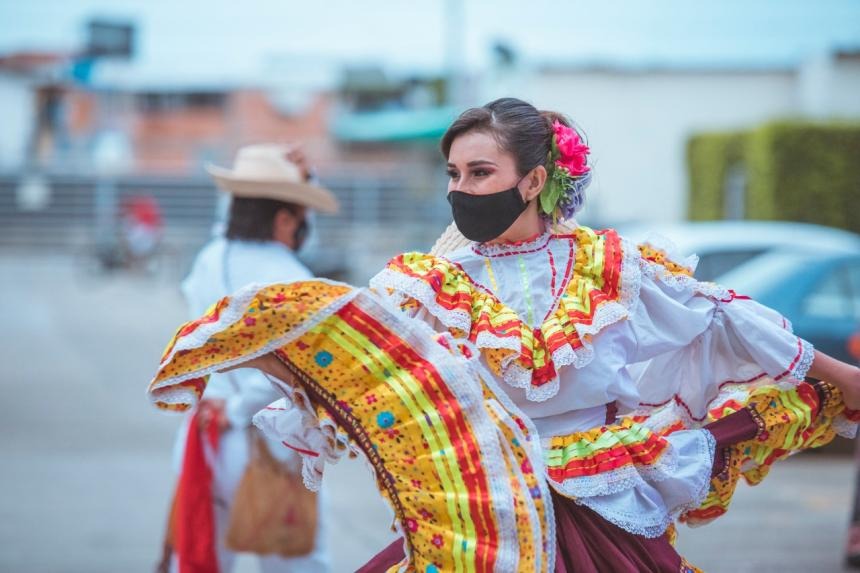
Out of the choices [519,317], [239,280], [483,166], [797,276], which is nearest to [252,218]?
[239,280]

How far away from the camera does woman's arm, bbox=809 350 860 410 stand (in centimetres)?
314

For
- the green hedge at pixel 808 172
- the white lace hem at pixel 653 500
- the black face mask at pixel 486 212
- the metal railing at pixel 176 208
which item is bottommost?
the metal railing at pixel 176 208

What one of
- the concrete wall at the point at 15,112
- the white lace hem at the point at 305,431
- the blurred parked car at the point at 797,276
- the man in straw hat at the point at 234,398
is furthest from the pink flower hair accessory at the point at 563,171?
the concrete wall at the point at 15,112

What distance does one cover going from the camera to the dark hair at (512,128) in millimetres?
3049

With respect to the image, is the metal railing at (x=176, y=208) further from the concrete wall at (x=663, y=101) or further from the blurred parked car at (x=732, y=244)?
the blurred parked car at (x=732, y=244)

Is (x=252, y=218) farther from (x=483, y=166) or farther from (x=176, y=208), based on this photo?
(x=176, y=208)

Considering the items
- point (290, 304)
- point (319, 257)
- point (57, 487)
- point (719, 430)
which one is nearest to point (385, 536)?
point (57, 487)

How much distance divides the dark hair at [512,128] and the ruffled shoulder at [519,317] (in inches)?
12.5

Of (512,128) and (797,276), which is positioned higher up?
(512,128)

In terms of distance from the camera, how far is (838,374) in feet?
10.4

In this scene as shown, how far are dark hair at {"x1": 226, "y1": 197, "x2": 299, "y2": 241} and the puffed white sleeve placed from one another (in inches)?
80.8

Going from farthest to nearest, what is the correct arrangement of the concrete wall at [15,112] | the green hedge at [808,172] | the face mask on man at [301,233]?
the concrete wall at [15,112] → the green hedge at [808,172] → the face mask on man at [301,233]

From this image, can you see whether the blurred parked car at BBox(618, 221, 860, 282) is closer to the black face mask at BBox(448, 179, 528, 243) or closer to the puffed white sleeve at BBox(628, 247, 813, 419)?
the puffed white sleeve at BBox(628, 247, 813, 419)

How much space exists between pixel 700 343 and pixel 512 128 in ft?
2.57
